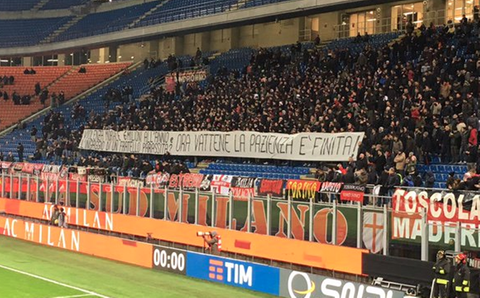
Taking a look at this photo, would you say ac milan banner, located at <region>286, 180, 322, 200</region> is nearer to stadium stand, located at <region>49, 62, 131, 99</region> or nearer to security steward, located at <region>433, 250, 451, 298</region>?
security steward, located at <region>433, 250, 451, 298</region>

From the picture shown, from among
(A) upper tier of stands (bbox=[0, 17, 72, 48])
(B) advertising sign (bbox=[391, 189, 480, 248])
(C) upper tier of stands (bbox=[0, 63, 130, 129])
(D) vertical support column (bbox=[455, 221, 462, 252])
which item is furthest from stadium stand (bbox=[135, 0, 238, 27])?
(D) vertical support column (bbox=[455, 221, 462, 252])

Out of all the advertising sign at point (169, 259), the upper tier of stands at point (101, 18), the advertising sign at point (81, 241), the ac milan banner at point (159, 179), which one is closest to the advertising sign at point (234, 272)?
the advertising sign at point (169, 259)

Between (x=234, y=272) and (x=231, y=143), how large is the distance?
43.9ft

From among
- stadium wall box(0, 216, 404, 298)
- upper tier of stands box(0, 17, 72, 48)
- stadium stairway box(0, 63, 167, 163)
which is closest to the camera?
stadium wall box(0, 216, 404, 298)

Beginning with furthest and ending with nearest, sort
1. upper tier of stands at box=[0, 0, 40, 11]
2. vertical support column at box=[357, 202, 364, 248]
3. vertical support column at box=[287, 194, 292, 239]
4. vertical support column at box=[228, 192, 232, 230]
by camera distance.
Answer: upper tier of stands at box=[0, 0, 40, 11]
vertical support column at box=[228, 192, 232, 230]
vertical support column at box=[287, 194, 292, 239]
vertical support column at box=[357, 202, 364, 248]

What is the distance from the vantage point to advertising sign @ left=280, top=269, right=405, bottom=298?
1504 cm

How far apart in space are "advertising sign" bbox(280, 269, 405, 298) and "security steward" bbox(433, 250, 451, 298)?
704mm

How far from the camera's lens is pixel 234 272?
754 inches

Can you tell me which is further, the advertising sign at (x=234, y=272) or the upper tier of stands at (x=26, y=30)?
the upper tier of stands at (x=26, y=30)

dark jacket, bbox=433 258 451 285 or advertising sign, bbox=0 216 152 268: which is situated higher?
dark jacket, bbox=433 258 451 285

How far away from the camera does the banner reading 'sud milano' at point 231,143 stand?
27188mm

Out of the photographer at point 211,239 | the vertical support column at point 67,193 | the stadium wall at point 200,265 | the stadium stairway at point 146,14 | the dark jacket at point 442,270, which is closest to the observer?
the dark jacket at point 442,270

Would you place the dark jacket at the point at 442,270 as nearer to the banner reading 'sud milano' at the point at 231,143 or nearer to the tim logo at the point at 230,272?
the tim logo at the point at 230,272

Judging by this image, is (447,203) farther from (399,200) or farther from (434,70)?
(434,70)
